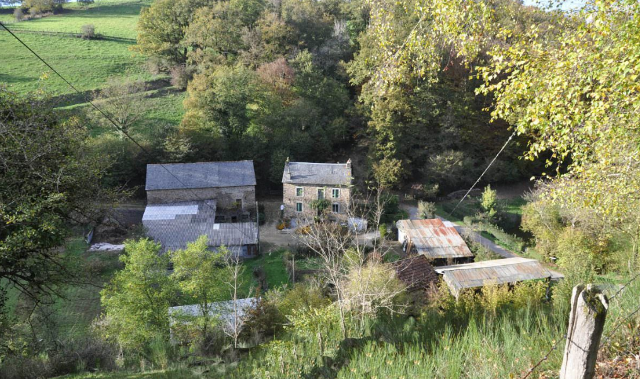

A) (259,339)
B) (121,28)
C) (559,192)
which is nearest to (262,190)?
(259,339)

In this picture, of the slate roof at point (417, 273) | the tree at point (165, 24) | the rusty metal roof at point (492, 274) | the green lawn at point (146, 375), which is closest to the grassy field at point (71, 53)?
the tree at point (165, 24)

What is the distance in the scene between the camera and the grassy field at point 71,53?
32.6m

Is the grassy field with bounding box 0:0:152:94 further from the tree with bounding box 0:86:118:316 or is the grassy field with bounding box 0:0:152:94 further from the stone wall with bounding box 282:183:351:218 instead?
the tree with bounding box 0:86:118:316

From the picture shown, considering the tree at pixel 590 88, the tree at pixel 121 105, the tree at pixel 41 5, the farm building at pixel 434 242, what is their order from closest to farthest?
the tree at pixel 590 88 → the farm building at pixel 434 242 → the tree at pixel 121 105 → the tree at pixel 41 5

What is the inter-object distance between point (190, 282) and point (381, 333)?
9142 millimetres

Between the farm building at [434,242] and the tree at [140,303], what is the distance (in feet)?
39.9

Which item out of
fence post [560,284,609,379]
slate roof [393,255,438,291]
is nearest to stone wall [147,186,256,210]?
slate roof [393,255,438,291]

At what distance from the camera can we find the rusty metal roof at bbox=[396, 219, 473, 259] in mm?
19922

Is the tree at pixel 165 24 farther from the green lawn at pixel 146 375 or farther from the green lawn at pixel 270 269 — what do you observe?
the green lawn at pixel 146 375

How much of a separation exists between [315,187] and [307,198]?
0.84 m

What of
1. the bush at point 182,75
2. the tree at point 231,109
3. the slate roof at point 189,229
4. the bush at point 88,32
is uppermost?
the bush at point 88,32

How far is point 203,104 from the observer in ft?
88.2

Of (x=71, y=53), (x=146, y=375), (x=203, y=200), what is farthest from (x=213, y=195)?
(x=71, y=53)

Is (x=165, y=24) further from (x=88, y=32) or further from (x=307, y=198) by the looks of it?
(x=307, y=198)
